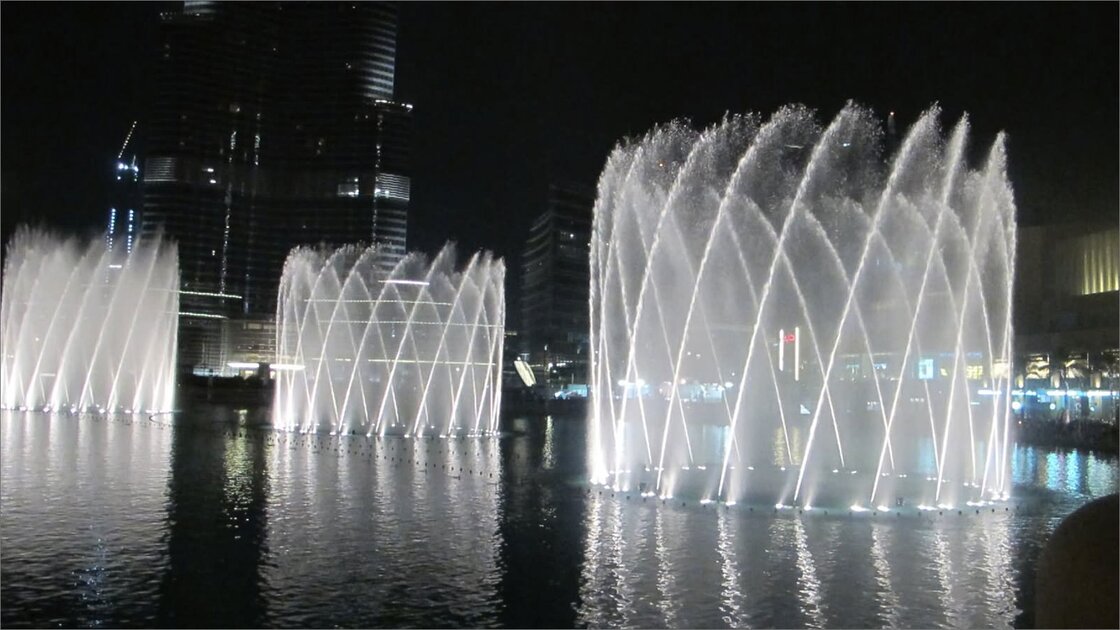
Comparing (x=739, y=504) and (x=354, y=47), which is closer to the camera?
(x=739, y=504)

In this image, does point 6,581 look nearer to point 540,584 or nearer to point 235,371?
point 540,584

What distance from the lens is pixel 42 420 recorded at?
40844 millimetres

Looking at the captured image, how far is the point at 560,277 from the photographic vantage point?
138625 millimetres

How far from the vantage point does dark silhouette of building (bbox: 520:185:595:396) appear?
132625 mm

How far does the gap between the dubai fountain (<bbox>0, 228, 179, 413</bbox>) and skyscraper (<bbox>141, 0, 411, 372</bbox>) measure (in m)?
68.1

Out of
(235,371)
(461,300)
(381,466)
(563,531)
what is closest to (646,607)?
(563,531)

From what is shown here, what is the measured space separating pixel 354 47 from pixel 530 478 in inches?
5317

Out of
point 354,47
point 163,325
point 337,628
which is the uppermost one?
point 354,47

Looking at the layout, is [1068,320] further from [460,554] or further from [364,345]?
[460,554]

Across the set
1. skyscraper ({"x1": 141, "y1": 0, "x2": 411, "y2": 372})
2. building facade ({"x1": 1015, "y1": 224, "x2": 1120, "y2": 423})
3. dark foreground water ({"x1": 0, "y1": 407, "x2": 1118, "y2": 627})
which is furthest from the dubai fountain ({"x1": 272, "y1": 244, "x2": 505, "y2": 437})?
skyscraper ({"x1": 141, "y1": 0, "x2": 411, "y2": 372})

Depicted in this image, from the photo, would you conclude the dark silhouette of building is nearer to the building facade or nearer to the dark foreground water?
the building facade

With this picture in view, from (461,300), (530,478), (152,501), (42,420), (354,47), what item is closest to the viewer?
(152,501)

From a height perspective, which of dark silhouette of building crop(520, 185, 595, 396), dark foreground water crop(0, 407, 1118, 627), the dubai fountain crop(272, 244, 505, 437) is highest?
dark silhouette of building crop(520, 185, 595, 396)

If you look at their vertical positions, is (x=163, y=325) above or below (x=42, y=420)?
above
